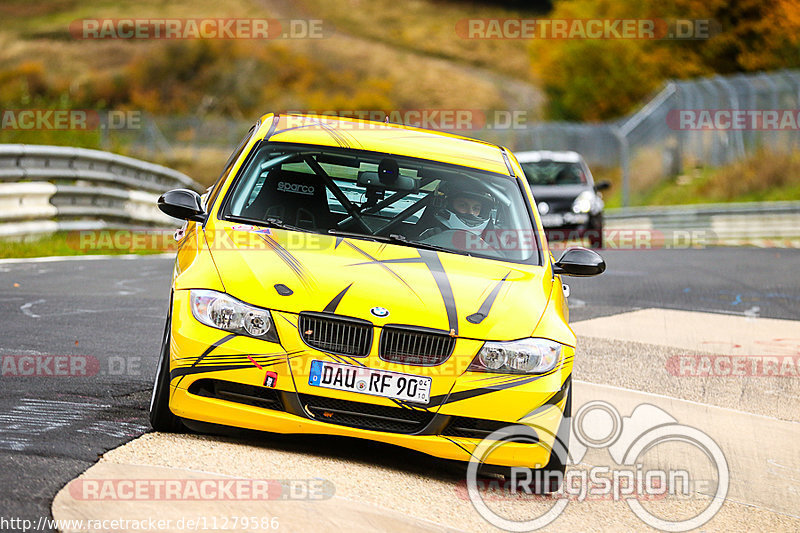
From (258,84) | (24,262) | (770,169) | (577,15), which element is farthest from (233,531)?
(258,84)

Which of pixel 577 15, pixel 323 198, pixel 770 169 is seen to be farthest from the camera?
pixel 577 15

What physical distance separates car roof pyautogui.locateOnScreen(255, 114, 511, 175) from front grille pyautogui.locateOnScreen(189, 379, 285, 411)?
2019 millimetres

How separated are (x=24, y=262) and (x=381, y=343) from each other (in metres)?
9.00

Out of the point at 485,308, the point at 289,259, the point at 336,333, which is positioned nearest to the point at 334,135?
the point at 289,259

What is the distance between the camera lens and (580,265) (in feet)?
23.3

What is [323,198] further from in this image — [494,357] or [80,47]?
[80,47]

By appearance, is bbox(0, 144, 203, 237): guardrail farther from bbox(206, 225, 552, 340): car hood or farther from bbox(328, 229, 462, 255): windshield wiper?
bbox(206, 225, 552, 340): car hood

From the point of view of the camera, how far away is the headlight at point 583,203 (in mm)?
20906

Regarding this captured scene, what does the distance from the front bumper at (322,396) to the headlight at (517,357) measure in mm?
35

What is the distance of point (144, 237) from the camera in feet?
61.6

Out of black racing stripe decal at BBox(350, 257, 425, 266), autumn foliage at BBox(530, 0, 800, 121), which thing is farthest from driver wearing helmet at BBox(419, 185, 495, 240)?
autumn foliage at BBox(530, 0, 800, 121)

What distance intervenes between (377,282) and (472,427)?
0.82 m

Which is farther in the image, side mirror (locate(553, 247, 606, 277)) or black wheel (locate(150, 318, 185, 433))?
side mirror (locate(553, 247, 606, 277))

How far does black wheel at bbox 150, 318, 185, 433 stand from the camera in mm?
5973
